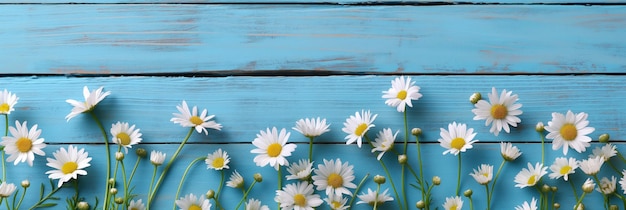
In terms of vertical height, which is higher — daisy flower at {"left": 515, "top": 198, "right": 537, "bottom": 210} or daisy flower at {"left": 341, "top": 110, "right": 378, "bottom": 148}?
daisy flower at {"left": 341, "top": 110, "right": 378, "bottom": 148}

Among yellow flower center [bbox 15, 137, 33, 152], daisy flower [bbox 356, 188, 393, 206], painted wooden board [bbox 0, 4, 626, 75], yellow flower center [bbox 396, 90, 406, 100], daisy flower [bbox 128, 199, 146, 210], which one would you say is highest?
painted wooden board [bbox 0, 4, 626, 75]

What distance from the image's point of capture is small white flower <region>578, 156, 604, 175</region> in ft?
3.09

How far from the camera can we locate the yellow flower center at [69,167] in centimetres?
97

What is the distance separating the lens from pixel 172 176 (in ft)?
3.28

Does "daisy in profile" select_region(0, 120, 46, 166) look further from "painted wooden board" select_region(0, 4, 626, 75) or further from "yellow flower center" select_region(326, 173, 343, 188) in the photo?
"yellow flower center" select_region(326, 173, 343, 188)

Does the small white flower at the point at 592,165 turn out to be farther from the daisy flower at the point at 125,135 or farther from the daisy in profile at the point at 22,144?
the daisy in profile at the point at 22,144

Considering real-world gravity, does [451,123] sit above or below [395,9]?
below

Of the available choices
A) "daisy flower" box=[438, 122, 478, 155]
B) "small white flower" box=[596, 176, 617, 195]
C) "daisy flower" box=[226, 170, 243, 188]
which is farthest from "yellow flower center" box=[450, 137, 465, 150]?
"daisy flower" box=[226, 170, 243, 188]

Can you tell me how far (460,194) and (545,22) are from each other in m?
0.29

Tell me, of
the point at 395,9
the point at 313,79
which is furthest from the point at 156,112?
the point at 395,9

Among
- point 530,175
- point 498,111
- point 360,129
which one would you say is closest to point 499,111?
point 498,111

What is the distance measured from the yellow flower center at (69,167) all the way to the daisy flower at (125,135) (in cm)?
7

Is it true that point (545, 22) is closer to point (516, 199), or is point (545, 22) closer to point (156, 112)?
point (516, 199)

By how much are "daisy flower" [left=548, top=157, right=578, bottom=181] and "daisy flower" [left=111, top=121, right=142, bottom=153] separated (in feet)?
1.97
